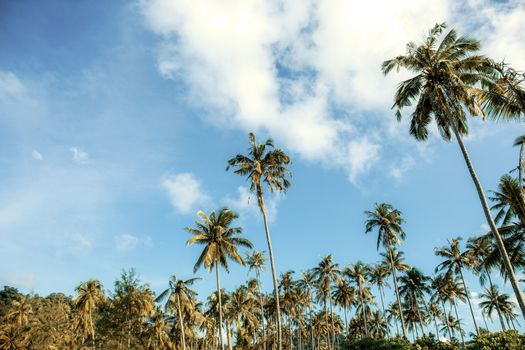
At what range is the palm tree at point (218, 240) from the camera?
3200cm

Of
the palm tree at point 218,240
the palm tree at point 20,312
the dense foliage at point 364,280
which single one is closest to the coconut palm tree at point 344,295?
the dense foliage at point 364,280

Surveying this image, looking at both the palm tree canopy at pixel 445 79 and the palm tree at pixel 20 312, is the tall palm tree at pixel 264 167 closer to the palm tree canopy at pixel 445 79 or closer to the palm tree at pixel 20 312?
the palm tree canopy at pixel 445 79

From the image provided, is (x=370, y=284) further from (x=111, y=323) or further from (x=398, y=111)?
(x=398, y=111)

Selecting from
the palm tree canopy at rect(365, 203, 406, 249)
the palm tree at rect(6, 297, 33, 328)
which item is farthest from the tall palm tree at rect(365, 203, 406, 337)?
the palm tree at rect(6, 297, 33, 328)

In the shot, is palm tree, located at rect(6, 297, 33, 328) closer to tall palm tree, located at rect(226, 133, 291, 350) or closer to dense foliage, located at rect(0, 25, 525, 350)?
dense foliage, located at rect(0, 25, 525, 350)

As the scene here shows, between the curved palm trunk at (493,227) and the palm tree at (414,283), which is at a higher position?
the palm tree at (414,283)

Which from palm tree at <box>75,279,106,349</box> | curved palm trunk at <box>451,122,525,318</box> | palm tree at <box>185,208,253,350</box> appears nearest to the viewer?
curved palm trunk at <box>451,122,525,318</box>

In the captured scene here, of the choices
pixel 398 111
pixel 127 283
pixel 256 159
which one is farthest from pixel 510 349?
pixel 127 283

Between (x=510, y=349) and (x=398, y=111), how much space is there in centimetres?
1743

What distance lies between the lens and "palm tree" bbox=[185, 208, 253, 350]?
32000 mm

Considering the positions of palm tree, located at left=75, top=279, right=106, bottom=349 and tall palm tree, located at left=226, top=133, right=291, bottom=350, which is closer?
tall palm tree, located at left=226, top=133, right=291, bottom=350

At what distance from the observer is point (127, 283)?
49000 mm

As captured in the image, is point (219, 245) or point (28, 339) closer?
point (219, 245)

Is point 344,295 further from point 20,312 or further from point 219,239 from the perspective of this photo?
point 20,312
